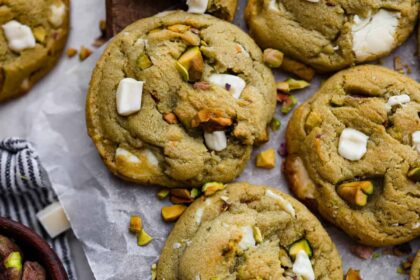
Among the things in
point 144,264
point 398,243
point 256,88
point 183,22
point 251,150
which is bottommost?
point 144,264

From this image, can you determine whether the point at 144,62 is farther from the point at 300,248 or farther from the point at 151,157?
the point at 300,248

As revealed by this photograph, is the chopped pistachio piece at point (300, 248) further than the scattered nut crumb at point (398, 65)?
No

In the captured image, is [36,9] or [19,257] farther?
[36,9]

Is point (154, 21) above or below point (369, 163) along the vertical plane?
above

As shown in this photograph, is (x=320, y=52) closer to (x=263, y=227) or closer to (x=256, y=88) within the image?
(x=256, y=88)

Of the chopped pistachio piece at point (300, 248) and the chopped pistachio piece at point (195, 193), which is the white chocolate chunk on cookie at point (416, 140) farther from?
the chopped pistachio piece at point (195, 193)

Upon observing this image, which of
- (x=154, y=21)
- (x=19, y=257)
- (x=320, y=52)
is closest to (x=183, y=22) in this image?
(x=154, y=21)

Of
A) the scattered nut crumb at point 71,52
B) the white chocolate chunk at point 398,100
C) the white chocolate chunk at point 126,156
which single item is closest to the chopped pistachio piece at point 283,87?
the white chocolate chunk at point 398,100
